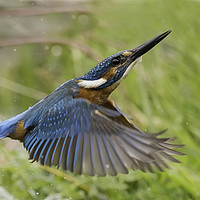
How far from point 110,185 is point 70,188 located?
6.1 inches

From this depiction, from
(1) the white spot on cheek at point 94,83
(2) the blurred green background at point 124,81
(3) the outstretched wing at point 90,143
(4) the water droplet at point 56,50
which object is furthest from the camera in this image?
(4) the water droplet at point 56,50

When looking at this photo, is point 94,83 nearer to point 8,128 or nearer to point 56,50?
point 8,128

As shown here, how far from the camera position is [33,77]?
3535 mm

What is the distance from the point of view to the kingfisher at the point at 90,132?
4.77 ft

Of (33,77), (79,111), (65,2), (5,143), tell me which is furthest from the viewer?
(65,2)

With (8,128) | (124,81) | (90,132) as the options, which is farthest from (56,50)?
(90,132)

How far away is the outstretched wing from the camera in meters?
1.44

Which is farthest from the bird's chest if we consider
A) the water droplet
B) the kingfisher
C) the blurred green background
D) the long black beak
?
the water droplet

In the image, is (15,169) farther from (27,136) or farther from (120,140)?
(120,140)

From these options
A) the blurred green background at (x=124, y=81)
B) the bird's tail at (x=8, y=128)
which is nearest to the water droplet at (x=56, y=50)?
the blurred green background at (x=124, y=81)

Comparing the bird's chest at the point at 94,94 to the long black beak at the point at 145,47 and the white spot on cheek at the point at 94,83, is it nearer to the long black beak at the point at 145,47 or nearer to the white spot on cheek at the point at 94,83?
the white spot on cheek at the point at 94,83

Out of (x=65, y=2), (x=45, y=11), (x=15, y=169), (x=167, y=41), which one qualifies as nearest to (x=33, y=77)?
(x=45, y=11)

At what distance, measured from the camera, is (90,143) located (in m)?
1.54

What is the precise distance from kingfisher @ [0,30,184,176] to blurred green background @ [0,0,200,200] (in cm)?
36
